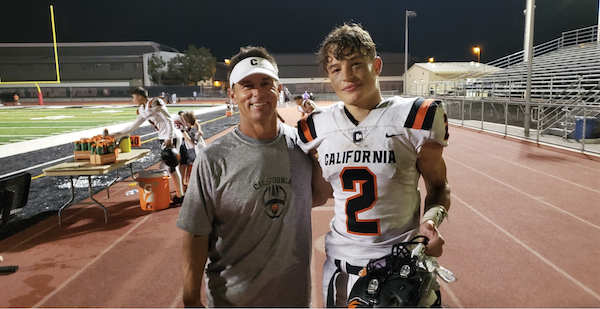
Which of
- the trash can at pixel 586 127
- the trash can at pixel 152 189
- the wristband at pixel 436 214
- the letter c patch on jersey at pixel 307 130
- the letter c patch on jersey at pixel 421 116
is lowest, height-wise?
the trash can at pixel 152 189

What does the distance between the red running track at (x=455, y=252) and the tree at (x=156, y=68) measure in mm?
60419

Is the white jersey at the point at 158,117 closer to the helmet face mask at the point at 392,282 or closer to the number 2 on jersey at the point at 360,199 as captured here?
the number 2 on jersey at the point at 360,199

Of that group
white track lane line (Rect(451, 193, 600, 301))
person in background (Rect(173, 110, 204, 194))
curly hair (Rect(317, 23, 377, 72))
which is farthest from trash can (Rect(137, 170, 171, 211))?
curly hair (Rect(317, 23, 377, 72))

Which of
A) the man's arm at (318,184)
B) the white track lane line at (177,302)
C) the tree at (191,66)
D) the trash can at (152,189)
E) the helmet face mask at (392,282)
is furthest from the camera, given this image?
the tree at (191,66)

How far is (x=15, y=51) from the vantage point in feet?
206

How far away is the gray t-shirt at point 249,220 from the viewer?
5.73 ft

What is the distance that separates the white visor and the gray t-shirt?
293mm

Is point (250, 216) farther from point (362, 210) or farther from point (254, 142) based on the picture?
point (362, 210)

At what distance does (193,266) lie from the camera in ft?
5.65

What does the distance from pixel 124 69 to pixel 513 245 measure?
67.1 m

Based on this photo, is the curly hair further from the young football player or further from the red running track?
the red running track

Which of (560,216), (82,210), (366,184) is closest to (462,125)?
(560,216)

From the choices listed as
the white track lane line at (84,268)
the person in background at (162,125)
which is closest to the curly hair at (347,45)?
the white track lane line at (84,268)

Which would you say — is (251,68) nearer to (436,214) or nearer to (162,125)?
(436,214)
